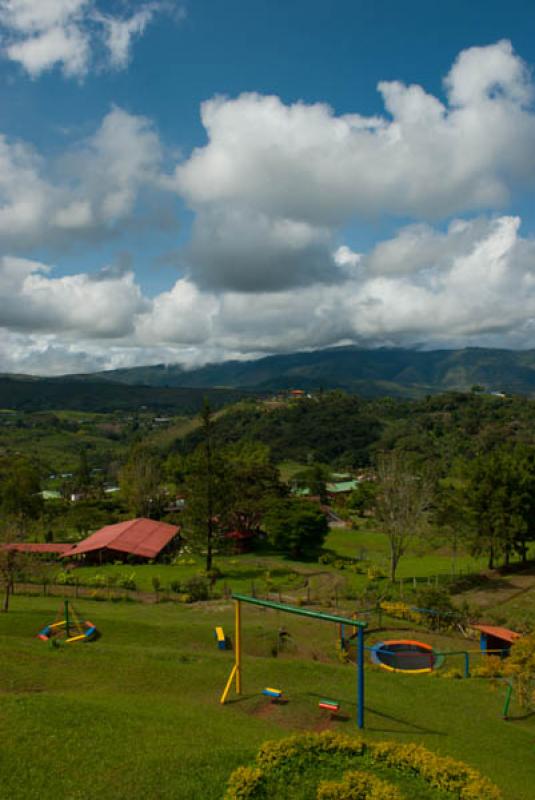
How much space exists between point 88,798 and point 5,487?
5940 cm

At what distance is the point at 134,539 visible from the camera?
46844 mm

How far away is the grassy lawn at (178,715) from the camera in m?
8.86

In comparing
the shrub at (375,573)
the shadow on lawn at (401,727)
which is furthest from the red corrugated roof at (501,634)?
the shrub at (375,573)

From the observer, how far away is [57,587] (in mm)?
30656

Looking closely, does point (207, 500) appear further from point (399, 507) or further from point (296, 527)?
point (399, 507)

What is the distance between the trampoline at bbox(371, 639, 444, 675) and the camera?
797 inches

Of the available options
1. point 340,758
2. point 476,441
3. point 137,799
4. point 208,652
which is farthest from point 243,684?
point 476,441

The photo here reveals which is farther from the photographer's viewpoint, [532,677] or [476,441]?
[476,441]

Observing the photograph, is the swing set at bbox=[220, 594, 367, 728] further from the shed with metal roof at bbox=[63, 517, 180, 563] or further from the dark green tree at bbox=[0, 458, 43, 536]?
the dark green tree at bbox=[0, 458, 43, 536]

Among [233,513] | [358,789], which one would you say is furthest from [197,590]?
[233,513]

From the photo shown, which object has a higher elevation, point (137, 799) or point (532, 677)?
point (137, 799)

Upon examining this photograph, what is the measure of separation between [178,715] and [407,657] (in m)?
13.2

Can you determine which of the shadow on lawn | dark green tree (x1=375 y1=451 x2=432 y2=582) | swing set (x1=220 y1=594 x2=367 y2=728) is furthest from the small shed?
dark green tree (x1=375 y1=451 x2=432 y2=582)

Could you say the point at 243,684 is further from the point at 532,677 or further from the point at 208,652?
the point at 532,677
